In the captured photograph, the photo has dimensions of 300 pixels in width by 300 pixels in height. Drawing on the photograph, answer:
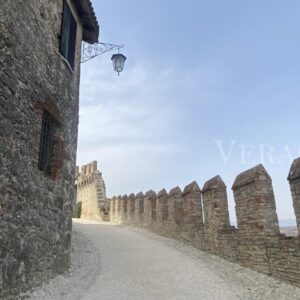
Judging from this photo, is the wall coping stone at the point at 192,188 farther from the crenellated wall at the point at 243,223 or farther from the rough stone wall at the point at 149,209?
the rough stone wall at the point at 149,209

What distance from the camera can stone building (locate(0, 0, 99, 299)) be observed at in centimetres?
525

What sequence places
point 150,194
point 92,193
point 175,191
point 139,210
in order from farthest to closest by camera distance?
1. point 92,193
2. point 139,210
3. point 150,194
4. point 175,191

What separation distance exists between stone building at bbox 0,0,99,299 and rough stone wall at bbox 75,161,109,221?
16.5m

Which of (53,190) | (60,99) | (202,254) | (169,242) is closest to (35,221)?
(53,190)

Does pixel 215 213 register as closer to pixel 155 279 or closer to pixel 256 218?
pixel 256 218

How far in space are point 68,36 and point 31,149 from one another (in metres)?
3.51

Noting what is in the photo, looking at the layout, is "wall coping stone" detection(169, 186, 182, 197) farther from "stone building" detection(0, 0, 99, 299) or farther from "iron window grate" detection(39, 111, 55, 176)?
"iron window grate" detection(39, 111, 55, 176)

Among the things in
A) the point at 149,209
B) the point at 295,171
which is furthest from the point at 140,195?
the point at 295,171

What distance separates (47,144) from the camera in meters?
7.01

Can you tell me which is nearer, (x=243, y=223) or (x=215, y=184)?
(x=243, y=223)

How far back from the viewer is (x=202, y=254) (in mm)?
10281

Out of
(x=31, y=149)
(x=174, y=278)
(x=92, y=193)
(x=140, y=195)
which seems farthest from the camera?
(x=92, y=193)

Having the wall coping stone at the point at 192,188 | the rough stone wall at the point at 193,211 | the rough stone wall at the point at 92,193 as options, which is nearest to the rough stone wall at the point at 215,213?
the rough stone wall at the point at 193,211

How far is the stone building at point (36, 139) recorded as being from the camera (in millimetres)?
5254
